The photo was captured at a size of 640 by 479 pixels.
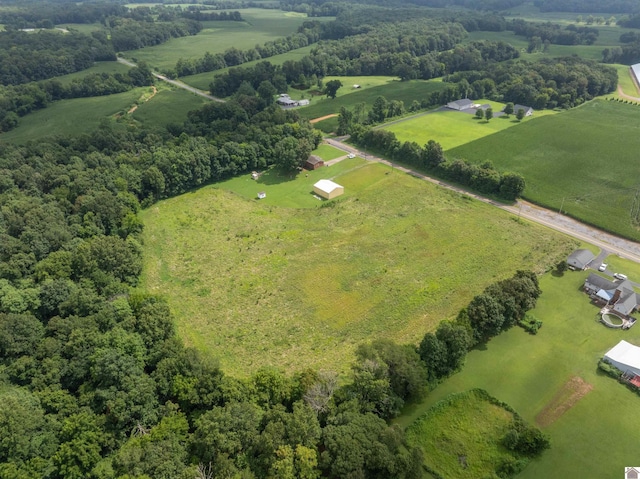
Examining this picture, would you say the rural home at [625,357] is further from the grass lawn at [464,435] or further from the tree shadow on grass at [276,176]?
the tree shadow on grass at [276,176]

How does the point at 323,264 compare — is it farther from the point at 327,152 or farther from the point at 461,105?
the point at 461,105

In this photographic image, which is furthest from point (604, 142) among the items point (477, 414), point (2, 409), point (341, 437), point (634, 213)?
point (2, 409)

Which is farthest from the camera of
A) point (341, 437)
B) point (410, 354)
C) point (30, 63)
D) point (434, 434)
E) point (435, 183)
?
point (30, 63)

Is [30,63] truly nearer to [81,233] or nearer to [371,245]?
[81,233]

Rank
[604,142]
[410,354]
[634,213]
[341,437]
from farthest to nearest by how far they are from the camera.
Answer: [604,142] → [634,213] → [410,354] → [341,437]

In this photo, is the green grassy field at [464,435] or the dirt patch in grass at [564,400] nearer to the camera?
the green grassy field at [464,435]

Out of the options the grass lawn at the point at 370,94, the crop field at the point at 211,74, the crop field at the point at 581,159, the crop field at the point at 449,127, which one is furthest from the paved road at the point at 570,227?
the crop field at the point at 211,74

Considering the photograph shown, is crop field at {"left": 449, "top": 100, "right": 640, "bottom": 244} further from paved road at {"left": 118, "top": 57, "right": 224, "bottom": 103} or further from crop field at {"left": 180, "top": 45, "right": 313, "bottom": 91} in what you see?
crop field at {"left": 180, "top": 45, "right": 313, "bottom": 91}

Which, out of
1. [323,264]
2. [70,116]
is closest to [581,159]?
[323,264]
